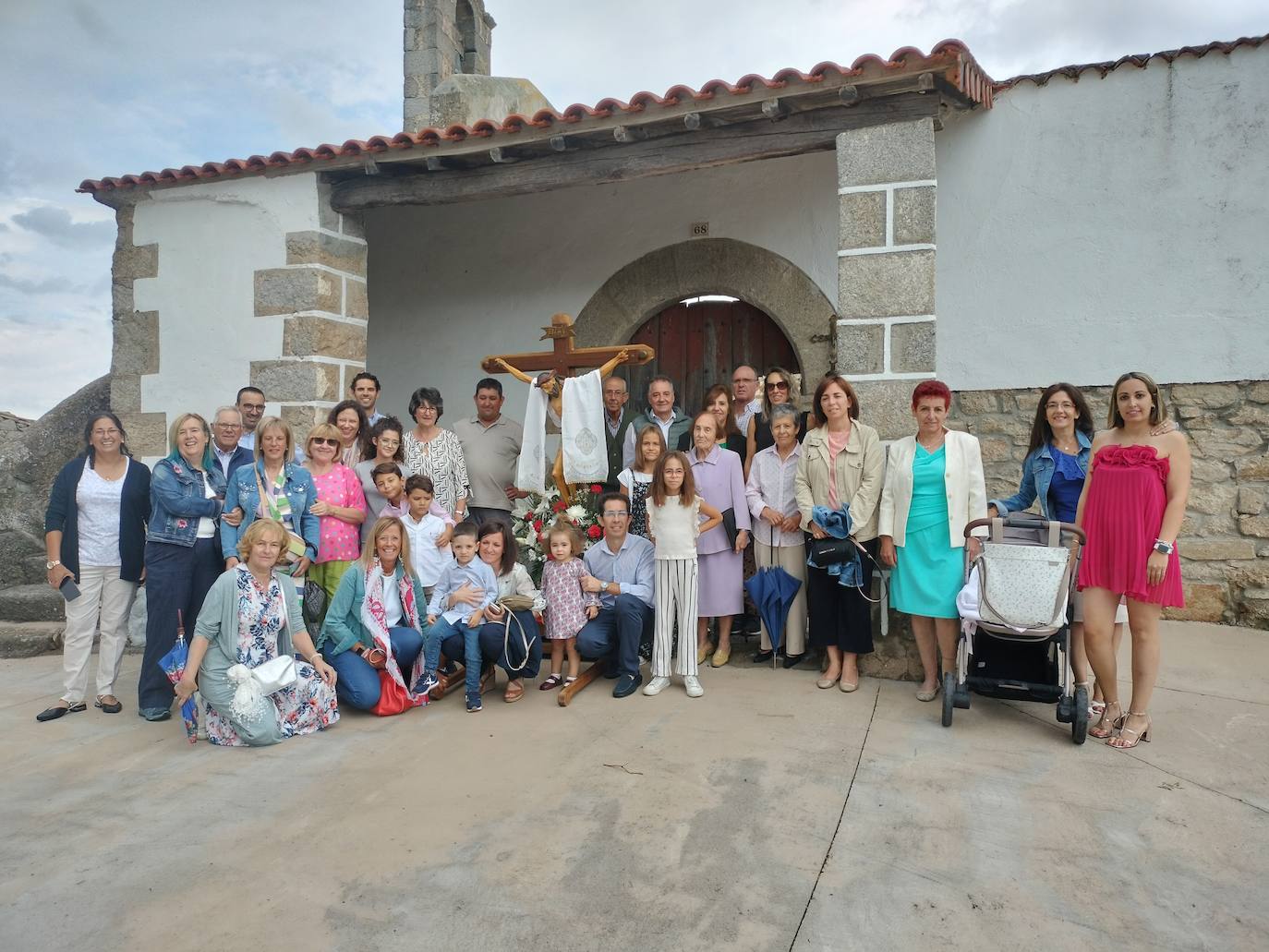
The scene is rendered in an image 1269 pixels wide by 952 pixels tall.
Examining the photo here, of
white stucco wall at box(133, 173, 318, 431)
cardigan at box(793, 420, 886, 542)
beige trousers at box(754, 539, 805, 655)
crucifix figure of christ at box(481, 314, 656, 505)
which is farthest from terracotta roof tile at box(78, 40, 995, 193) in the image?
beige trousers at box(754, 539, 805, 655)

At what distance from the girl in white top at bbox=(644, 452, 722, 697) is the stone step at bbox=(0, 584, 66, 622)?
15.4ft

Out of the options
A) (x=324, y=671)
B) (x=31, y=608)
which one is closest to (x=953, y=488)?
(x=324, y=671)

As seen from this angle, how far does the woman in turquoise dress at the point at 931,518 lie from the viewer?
161 inches

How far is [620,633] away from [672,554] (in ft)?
1.61

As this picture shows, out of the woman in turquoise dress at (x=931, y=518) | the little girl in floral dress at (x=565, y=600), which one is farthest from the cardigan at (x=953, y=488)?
the little girl in floral dress at (x=565, y=600)

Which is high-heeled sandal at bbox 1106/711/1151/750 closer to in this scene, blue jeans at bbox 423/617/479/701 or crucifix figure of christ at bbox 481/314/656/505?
blue jeans at bbox 423/617/479/701

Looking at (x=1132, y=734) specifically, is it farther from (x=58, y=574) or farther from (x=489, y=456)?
(x=58, y=574)

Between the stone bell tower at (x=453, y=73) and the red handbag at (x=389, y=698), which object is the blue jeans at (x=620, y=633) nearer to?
the red handbag at (x=389, y=698)

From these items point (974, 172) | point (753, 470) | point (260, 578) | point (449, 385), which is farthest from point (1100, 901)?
point (449, 385)

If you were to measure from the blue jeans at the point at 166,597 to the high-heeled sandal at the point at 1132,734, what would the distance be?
4.23 meters

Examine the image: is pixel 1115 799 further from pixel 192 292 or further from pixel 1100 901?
pixel 192 292

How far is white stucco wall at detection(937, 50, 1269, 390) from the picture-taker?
541cm

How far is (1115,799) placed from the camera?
10.1ft

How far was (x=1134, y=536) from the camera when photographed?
349cm
